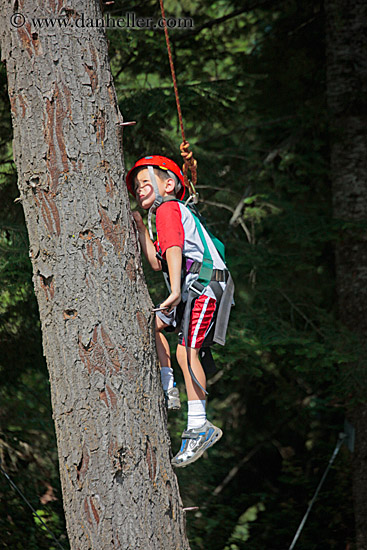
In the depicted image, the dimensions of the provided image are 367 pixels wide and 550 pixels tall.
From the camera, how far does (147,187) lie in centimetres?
299

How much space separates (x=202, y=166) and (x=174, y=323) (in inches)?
135

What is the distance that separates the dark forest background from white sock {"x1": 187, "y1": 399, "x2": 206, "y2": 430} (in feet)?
7.36

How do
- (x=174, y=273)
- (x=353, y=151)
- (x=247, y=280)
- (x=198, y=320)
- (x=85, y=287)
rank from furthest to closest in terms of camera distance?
(x=353, y=151) → (x=247, y=280) → (x=198, y=320) → (x=174, y=273) → (x=85, y=287)

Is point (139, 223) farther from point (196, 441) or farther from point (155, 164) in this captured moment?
point (196, 441)

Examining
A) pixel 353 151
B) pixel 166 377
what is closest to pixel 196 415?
pixel 166 377

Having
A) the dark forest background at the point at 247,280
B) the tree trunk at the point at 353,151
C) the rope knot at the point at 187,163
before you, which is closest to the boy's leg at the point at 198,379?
the rope knot at the point at 187,163

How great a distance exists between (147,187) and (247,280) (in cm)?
352

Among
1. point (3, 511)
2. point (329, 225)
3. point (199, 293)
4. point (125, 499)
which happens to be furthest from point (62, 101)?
point (3, 511)

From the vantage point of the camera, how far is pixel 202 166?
20.2 feet

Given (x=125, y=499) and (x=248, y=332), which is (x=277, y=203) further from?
(x=125, y=499)

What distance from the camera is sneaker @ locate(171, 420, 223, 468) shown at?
284 centimetres

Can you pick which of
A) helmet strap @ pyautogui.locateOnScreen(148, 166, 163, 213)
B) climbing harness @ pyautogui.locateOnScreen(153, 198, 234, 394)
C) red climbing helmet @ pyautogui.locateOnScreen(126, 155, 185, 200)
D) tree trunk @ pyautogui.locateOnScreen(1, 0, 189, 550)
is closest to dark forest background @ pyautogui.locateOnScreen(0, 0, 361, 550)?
red climbing helmet @ pyautogui.locateOnScreen(126, 155, 185, 200)

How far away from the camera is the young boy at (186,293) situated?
2.88 m

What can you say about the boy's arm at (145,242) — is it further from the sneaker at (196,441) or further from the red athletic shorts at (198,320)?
the sneaker at (196,441)
